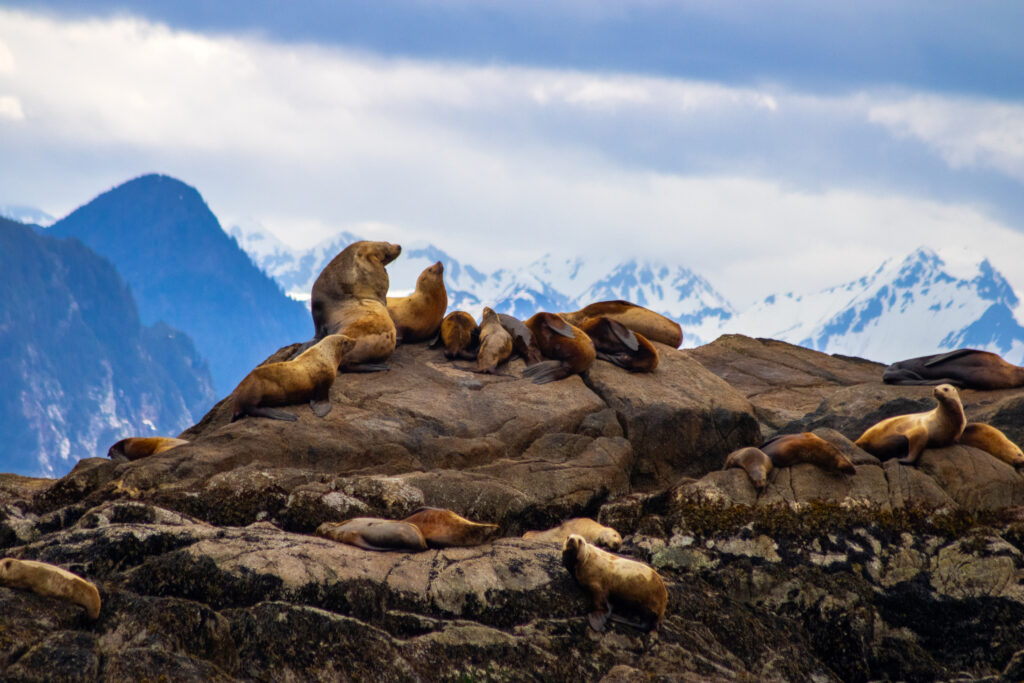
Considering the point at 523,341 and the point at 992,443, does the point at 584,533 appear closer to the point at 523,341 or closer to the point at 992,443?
the point at 992,443

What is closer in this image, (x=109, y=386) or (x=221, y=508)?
Answer: (x=221, y=508)

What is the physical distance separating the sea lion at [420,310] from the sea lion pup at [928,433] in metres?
6.27

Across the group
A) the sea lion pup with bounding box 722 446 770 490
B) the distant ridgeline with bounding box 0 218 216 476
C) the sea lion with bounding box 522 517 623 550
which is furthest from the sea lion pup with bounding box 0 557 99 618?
the distant ridgeline with bounding box 0 218 216 476

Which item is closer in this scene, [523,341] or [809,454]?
[809,454]

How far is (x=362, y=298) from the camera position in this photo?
13.4 m

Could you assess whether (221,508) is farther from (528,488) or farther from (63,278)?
(63,278)

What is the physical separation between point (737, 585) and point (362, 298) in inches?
273

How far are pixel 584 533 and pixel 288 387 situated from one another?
388 cm

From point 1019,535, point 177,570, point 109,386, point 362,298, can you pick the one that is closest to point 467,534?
point 177,570

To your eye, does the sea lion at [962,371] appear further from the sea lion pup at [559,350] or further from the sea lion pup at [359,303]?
the sea lion pup at [359,303]

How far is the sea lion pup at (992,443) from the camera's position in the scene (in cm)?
1020

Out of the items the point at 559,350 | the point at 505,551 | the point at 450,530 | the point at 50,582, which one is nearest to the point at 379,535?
the point at 450,530

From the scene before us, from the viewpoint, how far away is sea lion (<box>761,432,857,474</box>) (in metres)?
9.60

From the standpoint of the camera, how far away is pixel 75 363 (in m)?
171
